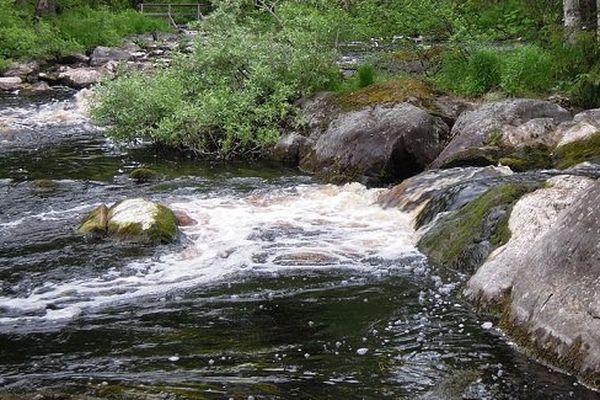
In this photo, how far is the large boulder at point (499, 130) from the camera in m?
13.3

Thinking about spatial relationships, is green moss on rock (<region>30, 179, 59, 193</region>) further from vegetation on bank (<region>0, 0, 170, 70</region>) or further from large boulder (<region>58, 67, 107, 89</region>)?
vegetation on bank (<region>0, 0, 170, 70</region>)

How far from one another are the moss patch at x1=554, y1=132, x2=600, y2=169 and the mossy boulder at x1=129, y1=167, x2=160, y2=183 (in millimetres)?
7426

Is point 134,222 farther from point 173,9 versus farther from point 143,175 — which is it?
point 173,9

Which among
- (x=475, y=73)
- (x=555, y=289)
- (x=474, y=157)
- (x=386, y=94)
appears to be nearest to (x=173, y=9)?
(x=475, y=73)

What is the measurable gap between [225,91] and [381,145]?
4337 millimetres

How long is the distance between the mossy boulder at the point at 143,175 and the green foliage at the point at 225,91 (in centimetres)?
164

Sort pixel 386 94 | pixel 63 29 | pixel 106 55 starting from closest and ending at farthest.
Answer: pixel 386 94
pixel 106 55
pixel 63 29

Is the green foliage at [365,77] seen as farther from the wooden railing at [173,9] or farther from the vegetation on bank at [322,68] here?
the wooden railing at [173,9]

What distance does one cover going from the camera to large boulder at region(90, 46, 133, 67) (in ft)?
110

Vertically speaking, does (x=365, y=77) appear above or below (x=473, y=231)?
above

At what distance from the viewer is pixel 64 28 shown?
1451 inches

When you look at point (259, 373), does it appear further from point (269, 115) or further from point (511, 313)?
point (269, 115)

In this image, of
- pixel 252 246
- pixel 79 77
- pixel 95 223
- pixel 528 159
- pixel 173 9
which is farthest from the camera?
pixel 173 9

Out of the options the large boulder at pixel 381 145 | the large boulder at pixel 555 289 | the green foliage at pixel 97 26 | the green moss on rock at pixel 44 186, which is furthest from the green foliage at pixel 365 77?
the green foliage at pixel 97 26
